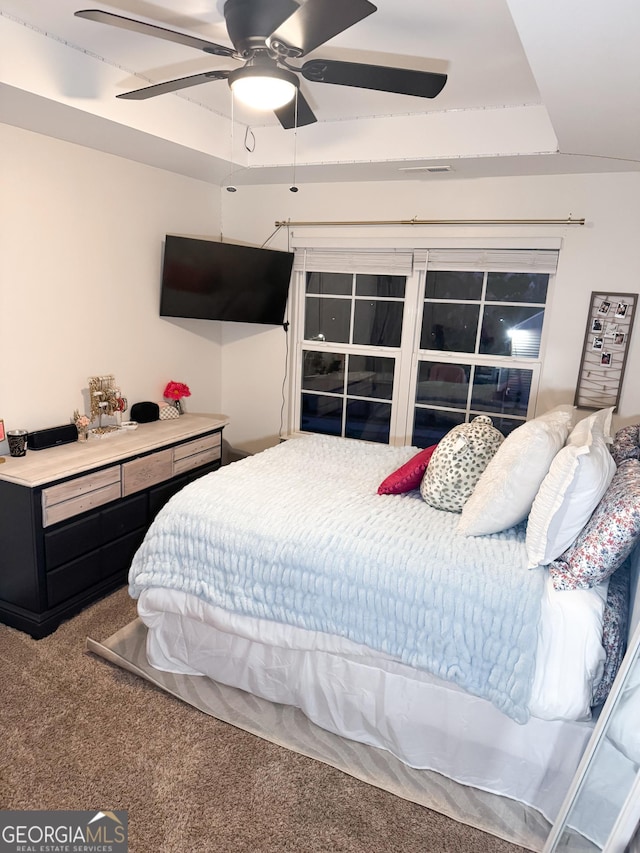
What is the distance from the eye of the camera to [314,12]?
1.64m

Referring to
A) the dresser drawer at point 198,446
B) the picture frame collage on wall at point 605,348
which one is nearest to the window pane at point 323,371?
the dresser drawer at point 198,446

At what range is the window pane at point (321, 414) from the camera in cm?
448

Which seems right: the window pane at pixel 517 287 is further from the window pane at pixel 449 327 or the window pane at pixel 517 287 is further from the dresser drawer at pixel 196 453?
the dresser drawer at pixel 196 453

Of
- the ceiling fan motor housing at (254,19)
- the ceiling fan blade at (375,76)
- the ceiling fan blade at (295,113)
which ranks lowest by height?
the ceiling fan blade at (375,76)

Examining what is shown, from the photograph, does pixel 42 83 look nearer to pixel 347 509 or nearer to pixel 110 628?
pixel 347 509

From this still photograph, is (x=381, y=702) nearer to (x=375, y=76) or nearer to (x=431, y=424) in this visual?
(x=375, y=76)

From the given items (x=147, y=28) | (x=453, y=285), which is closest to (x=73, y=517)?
(x=147, y=28)

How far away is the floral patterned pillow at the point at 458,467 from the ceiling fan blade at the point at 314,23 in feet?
5.25

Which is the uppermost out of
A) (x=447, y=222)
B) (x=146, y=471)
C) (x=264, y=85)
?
(x=264, y=85)

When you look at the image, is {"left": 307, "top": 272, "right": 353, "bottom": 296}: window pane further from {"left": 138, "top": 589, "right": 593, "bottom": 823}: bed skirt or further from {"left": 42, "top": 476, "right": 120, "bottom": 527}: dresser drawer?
{"left": 138, "top": 589, "right": 593, "bottom": 823}: bed skirt

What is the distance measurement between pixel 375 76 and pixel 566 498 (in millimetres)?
1598

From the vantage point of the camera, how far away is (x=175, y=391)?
13.2 feet

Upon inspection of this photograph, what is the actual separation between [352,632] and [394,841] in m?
0.64

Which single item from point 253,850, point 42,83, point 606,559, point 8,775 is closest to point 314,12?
point 42,83
